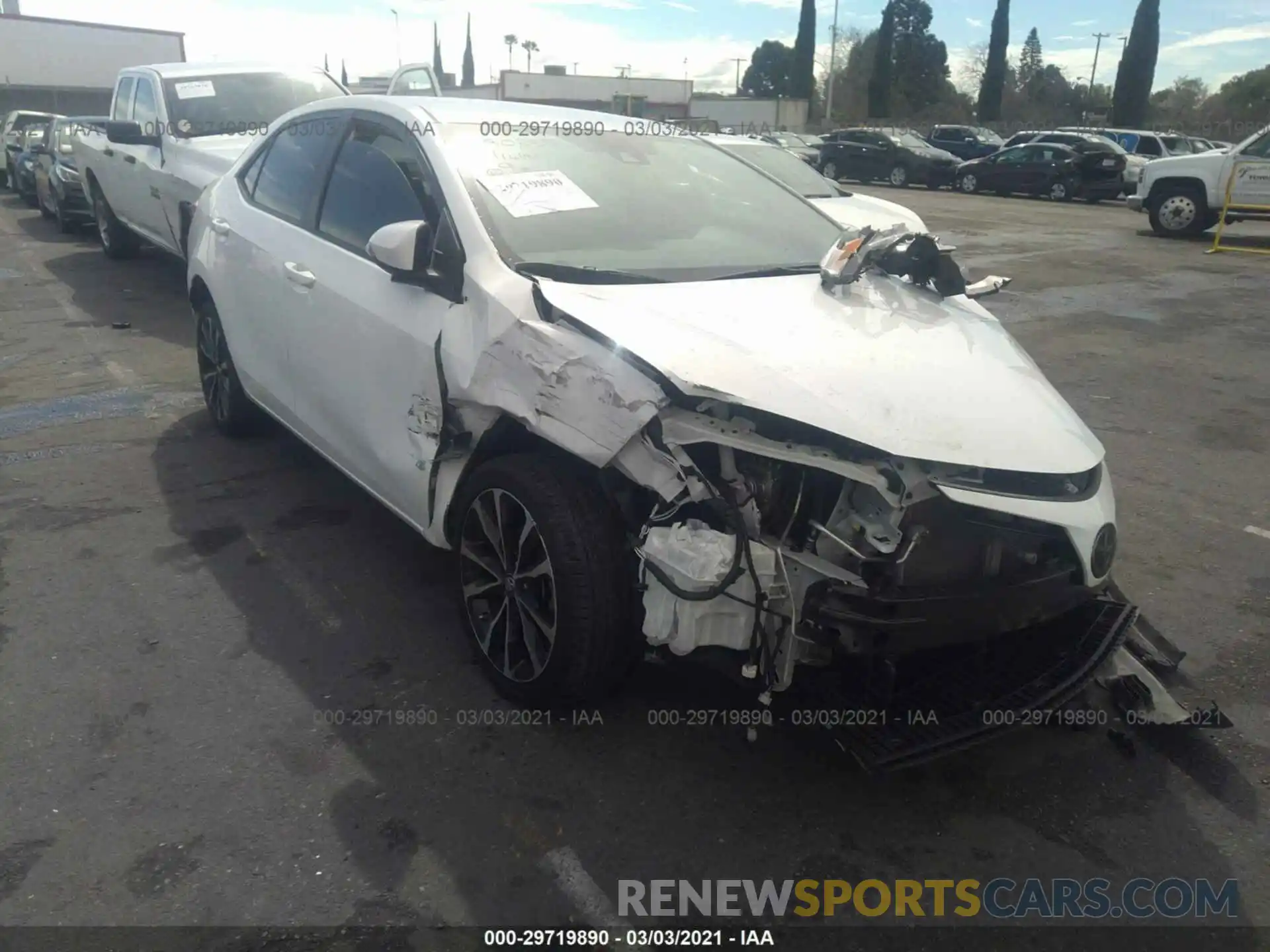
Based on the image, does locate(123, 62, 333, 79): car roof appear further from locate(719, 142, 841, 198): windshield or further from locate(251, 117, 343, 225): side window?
locate(251, 117, 343, 225): side window

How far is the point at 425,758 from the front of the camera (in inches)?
115

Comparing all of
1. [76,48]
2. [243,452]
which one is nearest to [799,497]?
[243,452]

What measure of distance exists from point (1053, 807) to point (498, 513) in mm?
1780

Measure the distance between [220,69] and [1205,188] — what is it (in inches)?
548

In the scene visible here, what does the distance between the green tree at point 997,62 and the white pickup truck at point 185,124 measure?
49025 millimetres

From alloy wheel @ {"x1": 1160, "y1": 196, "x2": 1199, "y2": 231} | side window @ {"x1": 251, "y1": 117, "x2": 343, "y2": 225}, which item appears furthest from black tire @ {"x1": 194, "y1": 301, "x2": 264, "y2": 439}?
alloy wheel @ {"x1": 1160, "y1": 196, "x2": 1199, "y2": 231}

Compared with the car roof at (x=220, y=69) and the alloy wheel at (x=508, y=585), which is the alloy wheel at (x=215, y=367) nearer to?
the alloy wheel at (x=508, y=585)

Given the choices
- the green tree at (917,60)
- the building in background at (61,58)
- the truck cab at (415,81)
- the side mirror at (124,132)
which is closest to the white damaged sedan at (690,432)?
the truck cab at (415,81)

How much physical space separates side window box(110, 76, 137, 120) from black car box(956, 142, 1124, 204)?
20.5m

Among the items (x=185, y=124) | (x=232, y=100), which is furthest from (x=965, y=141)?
(x=185, y=124)

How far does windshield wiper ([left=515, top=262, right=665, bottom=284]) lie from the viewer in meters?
3.08

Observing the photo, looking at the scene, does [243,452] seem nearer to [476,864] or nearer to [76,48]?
[476,864]

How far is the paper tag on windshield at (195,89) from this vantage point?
8797mm

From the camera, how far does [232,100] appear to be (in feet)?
28.8
